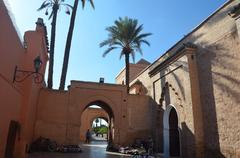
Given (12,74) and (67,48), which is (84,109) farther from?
(12,74)

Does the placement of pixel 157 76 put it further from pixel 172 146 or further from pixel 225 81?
pixel 225 81

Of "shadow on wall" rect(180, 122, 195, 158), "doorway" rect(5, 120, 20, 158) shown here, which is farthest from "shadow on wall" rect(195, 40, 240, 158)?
A: "doorway" rect(5, 120, 20, 158)

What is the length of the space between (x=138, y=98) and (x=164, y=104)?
355cm

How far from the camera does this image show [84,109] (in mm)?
18031

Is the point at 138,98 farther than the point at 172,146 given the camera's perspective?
Yes

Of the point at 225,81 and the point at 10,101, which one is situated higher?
the point at 225,81

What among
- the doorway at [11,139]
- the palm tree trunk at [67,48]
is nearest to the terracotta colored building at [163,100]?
the doorway at [11,139]

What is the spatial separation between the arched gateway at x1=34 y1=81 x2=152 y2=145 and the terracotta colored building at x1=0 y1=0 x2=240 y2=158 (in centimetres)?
6

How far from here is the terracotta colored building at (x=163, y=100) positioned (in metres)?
9.50

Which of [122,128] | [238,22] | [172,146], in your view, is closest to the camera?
[238,22]

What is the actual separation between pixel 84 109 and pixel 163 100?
582cm

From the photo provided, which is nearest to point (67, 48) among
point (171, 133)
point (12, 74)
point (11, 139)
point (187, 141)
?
point (171, 133)

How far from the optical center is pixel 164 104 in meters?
15.8

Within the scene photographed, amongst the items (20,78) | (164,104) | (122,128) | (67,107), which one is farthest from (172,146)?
(20,78)
